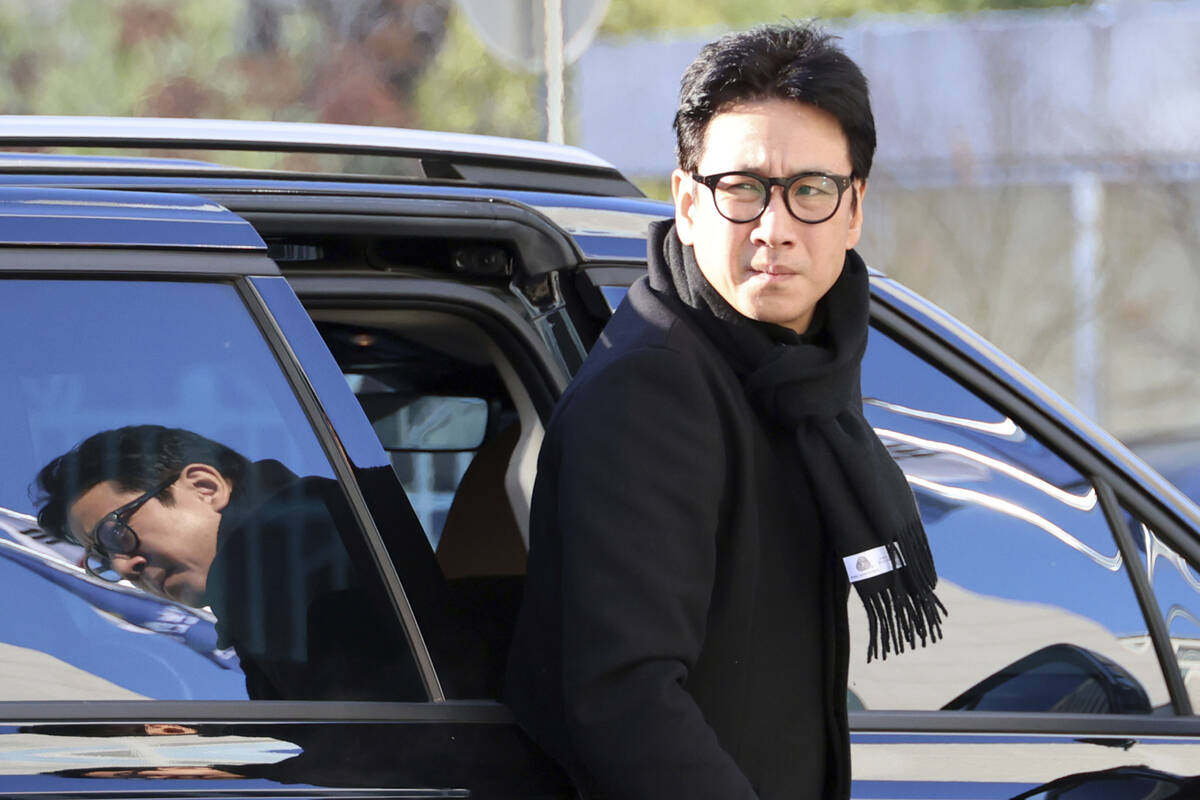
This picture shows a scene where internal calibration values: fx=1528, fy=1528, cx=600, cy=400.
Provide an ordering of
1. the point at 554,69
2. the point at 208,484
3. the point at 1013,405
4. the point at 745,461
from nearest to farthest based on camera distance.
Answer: the point at 745,461 → the point at 208,484 → the point at 1013,405 → the point at 554,69

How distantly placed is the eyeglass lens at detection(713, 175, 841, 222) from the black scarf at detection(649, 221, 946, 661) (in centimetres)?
8

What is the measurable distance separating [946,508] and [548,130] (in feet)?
6.66

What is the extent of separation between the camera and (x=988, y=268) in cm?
1188

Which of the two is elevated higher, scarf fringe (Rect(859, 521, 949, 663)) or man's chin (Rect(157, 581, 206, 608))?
man's chin (Rect(157, 581, 206, 608))

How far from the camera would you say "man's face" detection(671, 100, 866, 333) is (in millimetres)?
1729

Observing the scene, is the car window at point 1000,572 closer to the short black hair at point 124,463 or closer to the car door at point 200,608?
the car door at point 200,608

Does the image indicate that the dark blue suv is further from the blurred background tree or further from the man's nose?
the blurred background tree

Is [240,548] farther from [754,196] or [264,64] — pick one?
[264,64]

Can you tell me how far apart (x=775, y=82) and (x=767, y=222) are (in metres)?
0.16

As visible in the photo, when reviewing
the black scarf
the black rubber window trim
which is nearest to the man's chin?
the black scarf

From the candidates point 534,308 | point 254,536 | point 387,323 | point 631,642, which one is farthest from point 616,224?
point 631,642

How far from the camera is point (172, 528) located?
176 centimetres

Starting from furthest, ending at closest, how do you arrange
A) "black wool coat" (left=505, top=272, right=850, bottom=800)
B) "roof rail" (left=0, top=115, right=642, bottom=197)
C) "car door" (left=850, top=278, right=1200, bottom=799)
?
1. "roof rail" (left=0, top=115, right=642, bottom=197)
2. "car door" (left=850, top=278, right=1200, bottom=799)
3. "black wool coat" (left=505, top=272, right=850, bottom=800)

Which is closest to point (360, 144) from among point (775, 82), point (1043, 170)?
point (775, 82)
